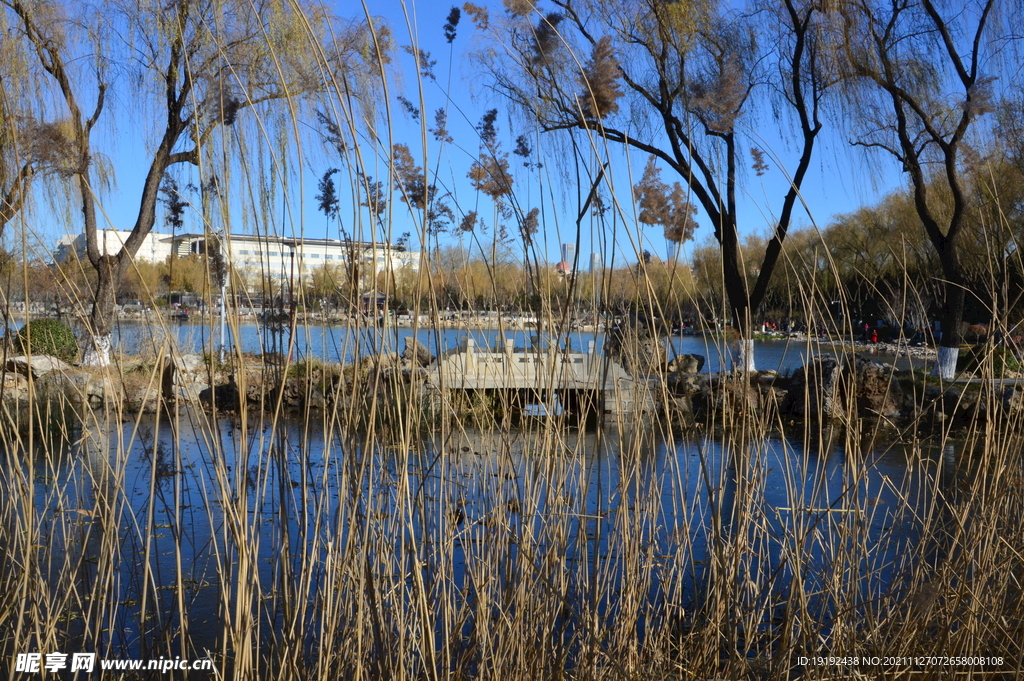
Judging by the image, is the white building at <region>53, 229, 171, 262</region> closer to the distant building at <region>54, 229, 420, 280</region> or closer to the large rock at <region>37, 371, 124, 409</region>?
the distant building at <region>54, 229, 420, 280</region>

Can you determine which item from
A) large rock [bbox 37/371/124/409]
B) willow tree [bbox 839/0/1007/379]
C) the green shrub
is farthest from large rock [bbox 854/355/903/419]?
the green shrub

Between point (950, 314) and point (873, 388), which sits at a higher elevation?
point (950, 314)

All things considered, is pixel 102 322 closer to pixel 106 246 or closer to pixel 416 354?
pixel 106 246

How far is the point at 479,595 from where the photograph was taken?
1.20 metres

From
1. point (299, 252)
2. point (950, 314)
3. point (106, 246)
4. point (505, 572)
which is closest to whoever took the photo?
point (299, 252)

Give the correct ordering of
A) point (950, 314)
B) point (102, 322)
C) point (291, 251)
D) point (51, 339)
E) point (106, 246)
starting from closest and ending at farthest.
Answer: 1. point (291, 251)
2. point (106, 246)
3. point (102, 322)
4. point (51, 339)
5. point (950, 314)

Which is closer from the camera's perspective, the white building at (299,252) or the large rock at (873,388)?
the white building at (299,252)

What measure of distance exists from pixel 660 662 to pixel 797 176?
6.42 metres

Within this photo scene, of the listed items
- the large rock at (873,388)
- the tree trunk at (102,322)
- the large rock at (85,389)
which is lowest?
the large rock at (873,388)

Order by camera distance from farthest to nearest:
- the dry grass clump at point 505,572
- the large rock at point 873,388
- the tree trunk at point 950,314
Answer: the tree trunk at point 950,314
the large rock at point 873,388
the dry grass clump at point 505,572

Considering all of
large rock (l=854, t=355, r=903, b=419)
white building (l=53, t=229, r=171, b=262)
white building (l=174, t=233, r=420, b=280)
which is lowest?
large rock (l=854, t=355, r=903, b=419)

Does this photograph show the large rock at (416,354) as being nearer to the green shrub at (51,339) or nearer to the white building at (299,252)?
the white building at (299,252)

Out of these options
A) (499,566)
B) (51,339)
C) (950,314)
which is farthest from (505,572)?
(950,314)

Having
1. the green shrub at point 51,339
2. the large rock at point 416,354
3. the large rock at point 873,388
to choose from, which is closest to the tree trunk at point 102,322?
the large rock at point 416,354
